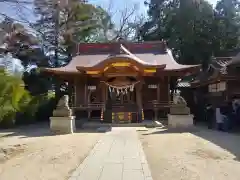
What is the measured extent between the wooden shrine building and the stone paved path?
7954mm

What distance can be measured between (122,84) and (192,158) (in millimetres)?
10184

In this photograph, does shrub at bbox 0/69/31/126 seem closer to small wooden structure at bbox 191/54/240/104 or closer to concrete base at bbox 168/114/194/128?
concrete base at bbox 168/114/194/128

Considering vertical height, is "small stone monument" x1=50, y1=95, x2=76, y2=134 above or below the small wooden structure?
below

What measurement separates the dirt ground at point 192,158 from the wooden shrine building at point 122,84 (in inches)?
256

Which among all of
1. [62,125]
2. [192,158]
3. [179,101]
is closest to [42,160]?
[192,158]

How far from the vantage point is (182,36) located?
25.7m

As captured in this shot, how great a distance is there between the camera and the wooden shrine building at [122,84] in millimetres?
16531

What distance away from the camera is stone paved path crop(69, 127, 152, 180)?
559cm

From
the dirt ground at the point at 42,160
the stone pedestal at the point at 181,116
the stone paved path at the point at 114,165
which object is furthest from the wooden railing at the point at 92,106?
the stone paved path at the point at 114,165

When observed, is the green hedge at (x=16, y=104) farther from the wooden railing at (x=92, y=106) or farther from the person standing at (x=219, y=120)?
the person standing at (x=219, y=120)

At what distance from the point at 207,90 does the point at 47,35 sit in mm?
14559

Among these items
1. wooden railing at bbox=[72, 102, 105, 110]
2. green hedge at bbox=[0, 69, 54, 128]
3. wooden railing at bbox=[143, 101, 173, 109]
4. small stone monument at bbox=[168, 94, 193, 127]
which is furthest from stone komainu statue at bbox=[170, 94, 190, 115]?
green hedge at bbox=[0, 69, 54, 128]

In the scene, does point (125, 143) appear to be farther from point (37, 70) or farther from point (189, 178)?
point (37, 70)

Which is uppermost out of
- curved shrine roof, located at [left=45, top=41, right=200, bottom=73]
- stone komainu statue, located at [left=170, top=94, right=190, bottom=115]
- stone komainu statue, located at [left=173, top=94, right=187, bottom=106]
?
curved shrine roof, located at [left=45, top=41, right=200, bottom=73]
